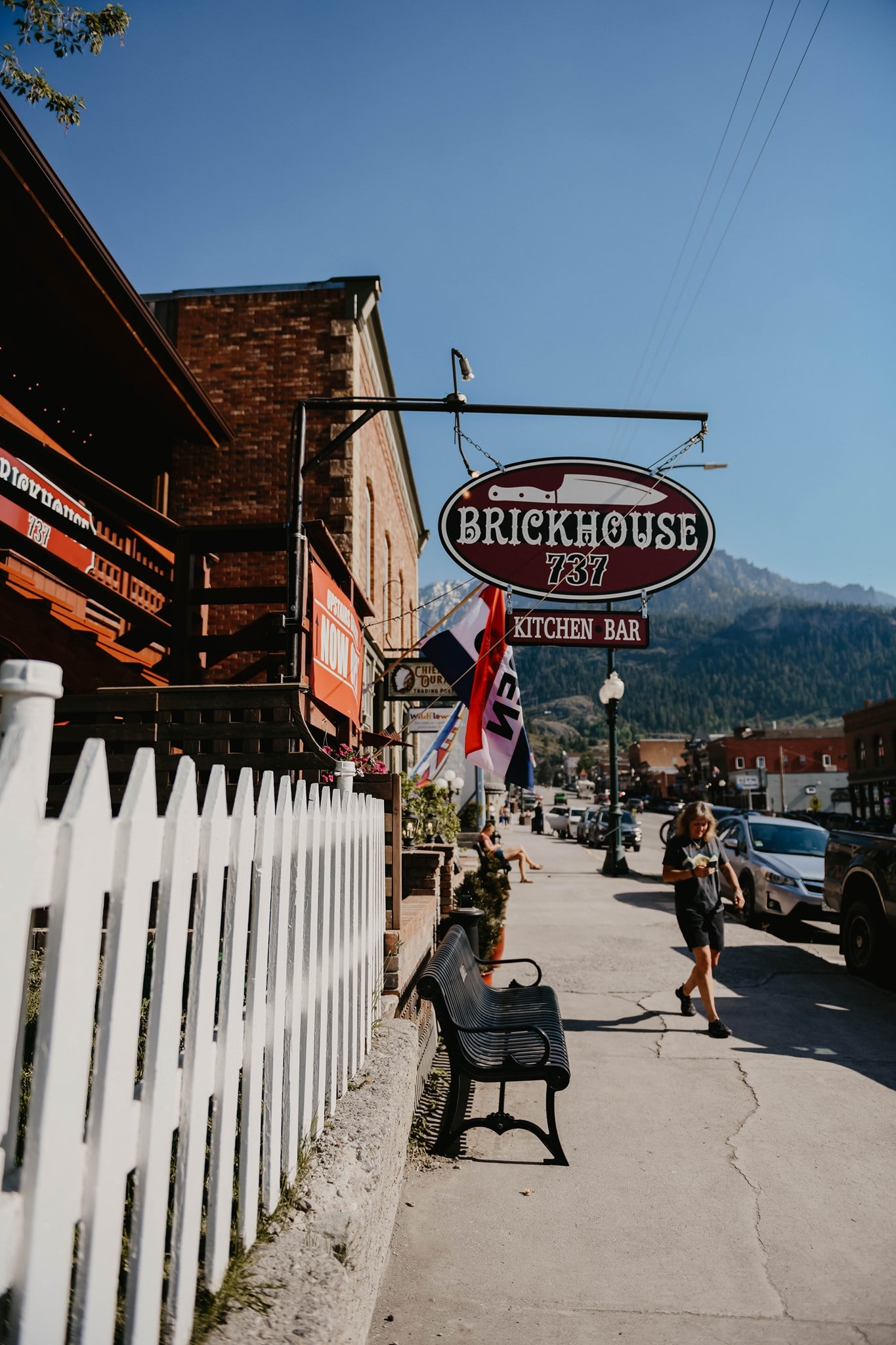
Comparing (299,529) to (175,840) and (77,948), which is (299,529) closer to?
(175,840)

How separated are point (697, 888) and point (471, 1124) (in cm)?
329

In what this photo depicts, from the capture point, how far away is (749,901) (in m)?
12.6

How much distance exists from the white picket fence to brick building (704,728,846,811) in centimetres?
9021

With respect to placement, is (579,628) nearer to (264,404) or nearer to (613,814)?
(264,404)

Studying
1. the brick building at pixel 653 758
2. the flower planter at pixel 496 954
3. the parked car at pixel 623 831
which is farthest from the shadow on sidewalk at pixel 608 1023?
the brick building at pixel 653 758

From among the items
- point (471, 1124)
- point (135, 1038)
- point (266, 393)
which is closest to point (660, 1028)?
point (471, 1124)

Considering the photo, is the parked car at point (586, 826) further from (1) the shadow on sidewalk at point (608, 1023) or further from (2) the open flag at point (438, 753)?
(1) the shadow on sidewalk at point (608, 1023)

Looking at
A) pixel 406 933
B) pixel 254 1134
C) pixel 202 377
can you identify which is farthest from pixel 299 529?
pixel 202 377

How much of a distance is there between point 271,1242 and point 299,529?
493 centimetres

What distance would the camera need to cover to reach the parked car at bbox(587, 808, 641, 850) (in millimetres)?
31719

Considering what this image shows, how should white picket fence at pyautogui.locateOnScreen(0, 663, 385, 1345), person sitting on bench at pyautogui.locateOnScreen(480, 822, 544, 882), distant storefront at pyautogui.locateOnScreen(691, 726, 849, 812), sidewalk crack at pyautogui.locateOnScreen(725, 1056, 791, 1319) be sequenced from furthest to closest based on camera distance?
Result: distant storefront at pyautogui.locateOnScreen(691, 726, 849, 812) → person sitting on bench at pyautogui.locateOnScreen(480, 822, 544, 882) → sidewalk crack at pyautogui.locateOnScreen(725, 1056, 791, 1319) → white picket fence at pyautogui.locateOnScreen(0, 663, 385, 1345)

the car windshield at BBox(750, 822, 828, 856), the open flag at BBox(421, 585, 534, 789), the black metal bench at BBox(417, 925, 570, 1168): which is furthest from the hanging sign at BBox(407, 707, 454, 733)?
the black metal bench at BBox(417, 925, 570, 1168)

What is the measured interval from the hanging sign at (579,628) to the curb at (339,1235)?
19.7ft

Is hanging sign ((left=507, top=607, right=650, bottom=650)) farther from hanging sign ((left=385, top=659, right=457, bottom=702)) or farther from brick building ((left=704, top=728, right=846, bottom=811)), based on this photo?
brick building ((left=704, top=728, right=846, bottom=811))
